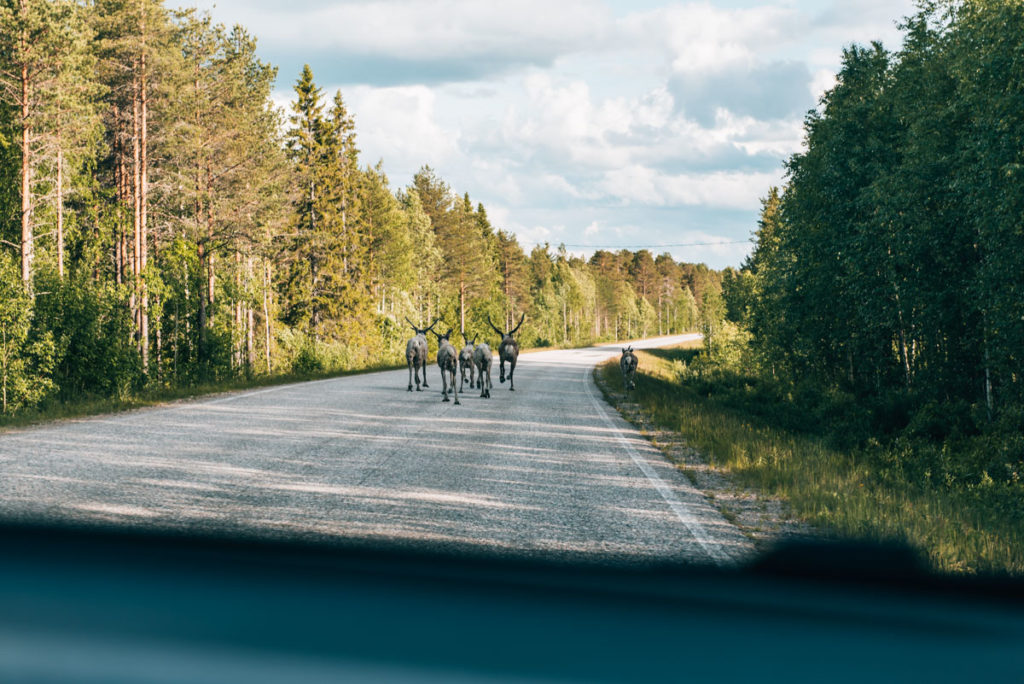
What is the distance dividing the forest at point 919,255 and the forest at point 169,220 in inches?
741

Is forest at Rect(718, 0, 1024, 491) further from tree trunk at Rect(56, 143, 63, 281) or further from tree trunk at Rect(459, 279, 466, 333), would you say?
tree trunk at Rect(459, 279, 466, 333)

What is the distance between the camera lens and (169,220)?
110 ft

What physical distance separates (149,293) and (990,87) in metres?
22.5

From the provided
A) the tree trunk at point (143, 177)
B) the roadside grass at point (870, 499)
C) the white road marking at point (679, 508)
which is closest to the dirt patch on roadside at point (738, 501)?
the roadside grass at point (870, 499)

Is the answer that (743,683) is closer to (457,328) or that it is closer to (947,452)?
(947,452)

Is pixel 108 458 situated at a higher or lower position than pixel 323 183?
lower

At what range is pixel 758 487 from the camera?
900 cm

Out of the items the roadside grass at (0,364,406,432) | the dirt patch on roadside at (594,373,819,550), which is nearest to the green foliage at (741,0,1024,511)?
the dirt patch on roadside at (594,373,819,550)

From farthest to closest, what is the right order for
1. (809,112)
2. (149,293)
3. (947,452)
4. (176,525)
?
1. (809,112)
2. (149,293)
3. (947,452)
4. (176,525)

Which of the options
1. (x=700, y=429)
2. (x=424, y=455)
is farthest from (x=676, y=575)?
(x=700, y=429)

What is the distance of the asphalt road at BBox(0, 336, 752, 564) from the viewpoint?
6.18m

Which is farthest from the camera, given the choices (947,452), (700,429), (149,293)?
(149,293)

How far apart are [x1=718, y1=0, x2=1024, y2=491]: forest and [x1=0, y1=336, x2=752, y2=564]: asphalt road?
7.71 m

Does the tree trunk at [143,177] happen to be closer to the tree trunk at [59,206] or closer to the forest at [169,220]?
the forest at [169,220]
